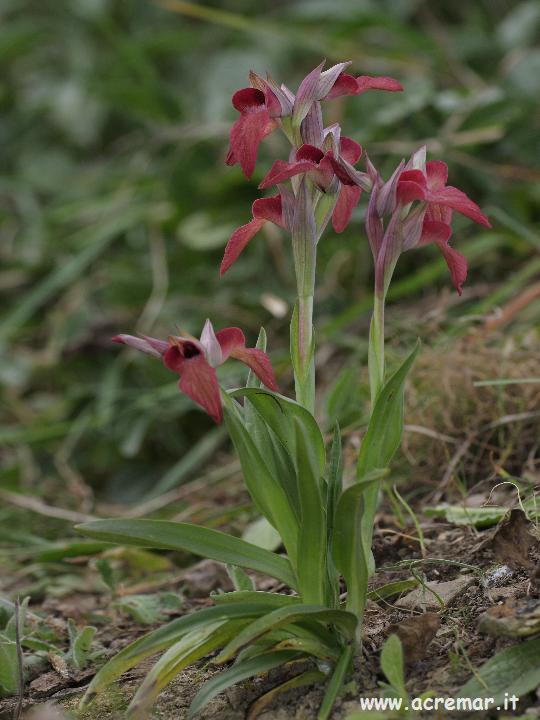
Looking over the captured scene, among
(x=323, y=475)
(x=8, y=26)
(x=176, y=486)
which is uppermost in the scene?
(x=8, y=26)

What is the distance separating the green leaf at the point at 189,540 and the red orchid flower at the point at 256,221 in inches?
10.2

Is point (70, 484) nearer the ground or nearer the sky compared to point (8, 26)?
nearer the ground

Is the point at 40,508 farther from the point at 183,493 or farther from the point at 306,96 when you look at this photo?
the point at 306,96

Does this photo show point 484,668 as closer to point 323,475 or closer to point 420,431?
point 323,475

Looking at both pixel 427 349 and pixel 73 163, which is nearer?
pixel 427 349

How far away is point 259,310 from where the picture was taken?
2334 mm

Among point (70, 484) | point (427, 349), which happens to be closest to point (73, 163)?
point (70, 484)

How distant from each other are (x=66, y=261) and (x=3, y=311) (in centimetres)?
34

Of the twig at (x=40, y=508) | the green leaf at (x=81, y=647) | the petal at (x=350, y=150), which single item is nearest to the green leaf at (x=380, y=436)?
the petal at (x=350, y=150)

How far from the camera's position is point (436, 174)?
36.8 inches

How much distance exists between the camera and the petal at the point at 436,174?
93cm

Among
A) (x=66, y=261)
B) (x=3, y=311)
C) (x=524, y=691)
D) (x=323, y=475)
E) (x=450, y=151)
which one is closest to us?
(x=524, y=691)

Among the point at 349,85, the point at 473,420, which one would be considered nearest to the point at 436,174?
the point at 349,85

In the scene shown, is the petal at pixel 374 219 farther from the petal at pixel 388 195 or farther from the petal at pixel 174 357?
the petal at pixel 174 357
